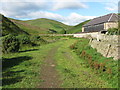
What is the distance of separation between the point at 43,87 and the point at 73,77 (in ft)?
10.5

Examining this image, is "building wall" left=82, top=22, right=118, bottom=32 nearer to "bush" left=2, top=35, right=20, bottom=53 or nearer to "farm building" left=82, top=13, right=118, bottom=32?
"farm building" left=82, top=13, right=118, bottom=32

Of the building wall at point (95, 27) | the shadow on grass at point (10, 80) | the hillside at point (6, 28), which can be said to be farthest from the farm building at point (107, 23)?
the shadow on grass at point (10, 80)

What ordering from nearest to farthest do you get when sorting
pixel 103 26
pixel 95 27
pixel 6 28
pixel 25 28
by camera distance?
pixel 6 28 < pixel 103 26 < pixel 95 27 < pixel 25 28

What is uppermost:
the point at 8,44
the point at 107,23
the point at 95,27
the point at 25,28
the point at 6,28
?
the point at 25,28

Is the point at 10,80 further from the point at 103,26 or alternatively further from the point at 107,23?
the point at 103,26

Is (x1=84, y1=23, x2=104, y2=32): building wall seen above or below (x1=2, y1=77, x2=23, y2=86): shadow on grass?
above

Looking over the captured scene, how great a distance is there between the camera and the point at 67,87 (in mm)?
9367

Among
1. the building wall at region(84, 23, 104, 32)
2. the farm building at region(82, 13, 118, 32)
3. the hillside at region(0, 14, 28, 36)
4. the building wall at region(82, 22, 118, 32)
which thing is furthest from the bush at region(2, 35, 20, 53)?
the building wall at region(84, 23, 104, 32)

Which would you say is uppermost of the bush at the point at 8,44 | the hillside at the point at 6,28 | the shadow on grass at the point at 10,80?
the hillside at the point at 6,28

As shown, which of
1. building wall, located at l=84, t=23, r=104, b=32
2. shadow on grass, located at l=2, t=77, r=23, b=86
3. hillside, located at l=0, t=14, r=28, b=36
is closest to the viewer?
shadow on grass, located at l=2, t=77, r=23, b=86

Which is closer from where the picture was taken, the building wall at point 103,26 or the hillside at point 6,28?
the hillside at point 6,28

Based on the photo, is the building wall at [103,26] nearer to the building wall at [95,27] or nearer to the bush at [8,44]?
the building wall at [95,27]

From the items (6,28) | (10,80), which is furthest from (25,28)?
(10,80)

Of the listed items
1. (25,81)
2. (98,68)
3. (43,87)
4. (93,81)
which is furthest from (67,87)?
(98,68)
